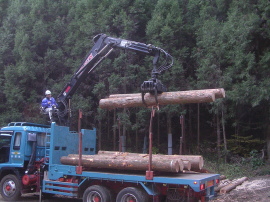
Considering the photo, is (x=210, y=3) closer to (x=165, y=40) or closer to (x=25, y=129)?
(x=165, y=40)

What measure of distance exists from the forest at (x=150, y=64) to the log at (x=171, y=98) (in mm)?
6543

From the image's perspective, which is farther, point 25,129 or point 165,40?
point 165,40

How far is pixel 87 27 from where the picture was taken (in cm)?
2064

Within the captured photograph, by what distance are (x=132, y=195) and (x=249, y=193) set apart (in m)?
4.93

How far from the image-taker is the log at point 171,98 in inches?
367

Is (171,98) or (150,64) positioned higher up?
(150,64)

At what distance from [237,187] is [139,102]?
19.5 ft

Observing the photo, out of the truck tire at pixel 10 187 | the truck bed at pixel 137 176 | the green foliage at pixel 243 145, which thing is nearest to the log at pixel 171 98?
the truck bed at pixel 137 176

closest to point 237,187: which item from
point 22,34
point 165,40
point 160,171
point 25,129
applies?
point 160,171

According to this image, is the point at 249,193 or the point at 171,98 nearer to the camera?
the point at 171,98

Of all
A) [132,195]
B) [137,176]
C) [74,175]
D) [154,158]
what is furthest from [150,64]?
[132,195]

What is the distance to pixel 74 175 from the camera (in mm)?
10680

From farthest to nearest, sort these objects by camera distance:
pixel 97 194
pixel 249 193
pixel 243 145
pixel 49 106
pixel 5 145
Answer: pixel 243 145 < pixel 49 106 < pixel 5 145 < pixel 249 193 < pixel 97 194

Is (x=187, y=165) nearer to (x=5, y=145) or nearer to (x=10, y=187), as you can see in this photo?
(x=10, y=187)
